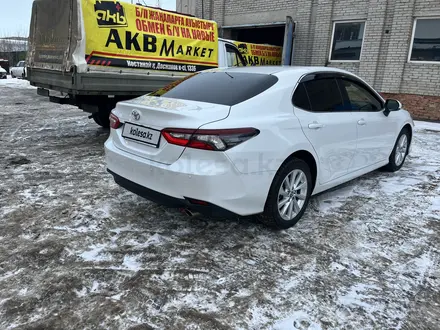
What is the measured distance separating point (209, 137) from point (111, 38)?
4.35m

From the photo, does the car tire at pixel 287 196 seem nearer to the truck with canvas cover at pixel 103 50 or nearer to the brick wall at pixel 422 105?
the truck with canvas cover at pixel 103 50

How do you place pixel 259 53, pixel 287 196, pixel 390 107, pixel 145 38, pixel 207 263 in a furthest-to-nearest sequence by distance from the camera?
pixel 259 53 < pixel 145 38 < pixel 390 107 < pixel 287 196 < pixel 207 263

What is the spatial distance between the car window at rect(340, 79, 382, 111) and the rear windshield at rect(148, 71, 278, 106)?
1194 mm

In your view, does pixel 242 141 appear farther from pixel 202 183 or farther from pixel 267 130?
pixel 202 183

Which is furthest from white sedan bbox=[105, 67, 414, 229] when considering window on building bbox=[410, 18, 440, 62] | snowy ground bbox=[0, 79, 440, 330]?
window on building bbox=[410, 18, 440, 62]

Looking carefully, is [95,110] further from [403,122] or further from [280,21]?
[280,21]

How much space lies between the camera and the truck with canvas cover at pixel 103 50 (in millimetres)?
5828

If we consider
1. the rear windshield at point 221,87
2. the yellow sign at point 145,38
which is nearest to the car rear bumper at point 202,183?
the rear windshield at point 221,87

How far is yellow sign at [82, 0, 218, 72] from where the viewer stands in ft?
19.5

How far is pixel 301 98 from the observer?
3.42 m

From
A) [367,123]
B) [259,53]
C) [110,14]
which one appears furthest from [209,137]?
[259,53]

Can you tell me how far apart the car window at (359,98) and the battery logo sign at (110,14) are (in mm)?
4145

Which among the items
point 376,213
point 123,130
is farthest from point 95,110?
point 376,213

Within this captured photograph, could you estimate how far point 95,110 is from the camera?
6.37 metres
